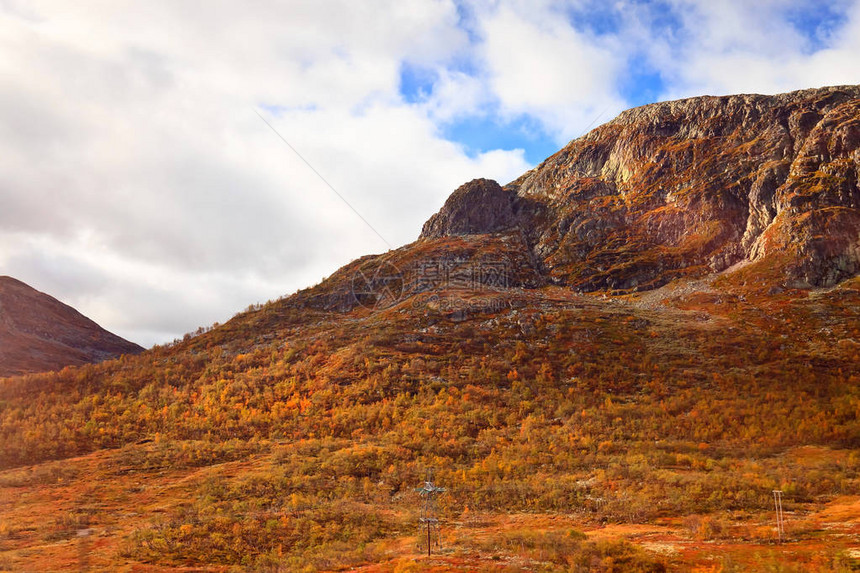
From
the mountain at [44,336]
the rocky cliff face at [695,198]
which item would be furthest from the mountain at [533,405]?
the mountain at [44,336]

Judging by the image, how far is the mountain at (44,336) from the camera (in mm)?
112088

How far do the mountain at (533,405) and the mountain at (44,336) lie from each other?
56818mm

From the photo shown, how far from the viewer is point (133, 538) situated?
26.5 metres

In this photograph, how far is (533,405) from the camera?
51.4m

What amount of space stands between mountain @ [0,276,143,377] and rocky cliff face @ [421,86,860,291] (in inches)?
3904

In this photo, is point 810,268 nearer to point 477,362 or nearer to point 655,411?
point 655,411

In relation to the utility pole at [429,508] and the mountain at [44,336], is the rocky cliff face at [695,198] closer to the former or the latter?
the utility pole at [429,508]

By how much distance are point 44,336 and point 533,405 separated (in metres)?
139

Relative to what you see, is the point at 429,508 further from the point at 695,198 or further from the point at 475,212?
the point at 475,212

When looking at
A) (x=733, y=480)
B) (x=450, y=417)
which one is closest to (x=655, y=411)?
(x=733, y=480)

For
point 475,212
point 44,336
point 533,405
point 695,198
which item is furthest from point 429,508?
point 44,336

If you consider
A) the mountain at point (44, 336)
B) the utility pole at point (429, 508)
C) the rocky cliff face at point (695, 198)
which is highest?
the rocky cliff face at point (695, 198)

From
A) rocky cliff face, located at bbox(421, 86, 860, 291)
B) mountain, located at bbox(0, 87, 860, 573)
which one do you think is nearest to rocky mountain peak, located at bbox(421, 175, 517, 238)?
rocky cliff face, located at bbox(421, 86, 860, 291)

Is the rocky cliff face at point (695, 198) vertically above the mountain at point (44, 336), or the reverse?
the rocky cliff face at point (695, 198)
